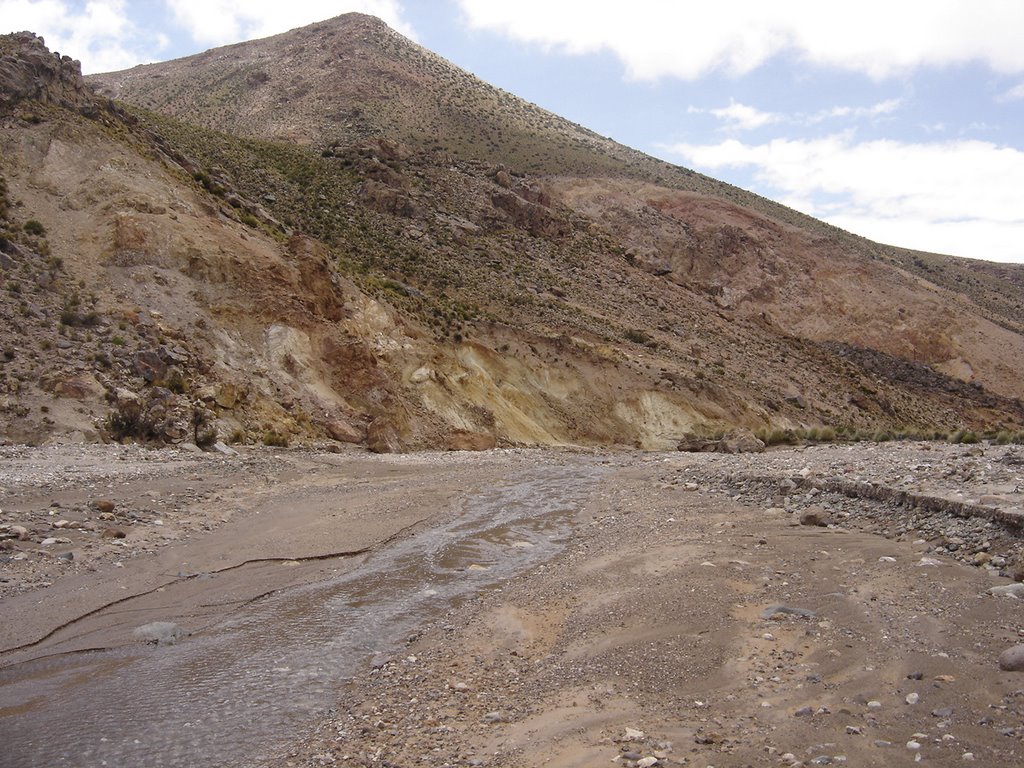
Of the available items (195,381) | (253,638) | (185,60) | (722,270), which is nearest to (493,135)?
(722,270)

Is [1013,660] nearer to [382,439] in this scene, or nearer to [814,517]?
[814,517]

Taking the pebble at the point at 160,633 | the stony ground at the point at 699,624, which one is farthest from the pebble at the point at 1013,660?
the pebble at the point at 160,633

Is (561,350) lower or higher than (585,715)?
higher

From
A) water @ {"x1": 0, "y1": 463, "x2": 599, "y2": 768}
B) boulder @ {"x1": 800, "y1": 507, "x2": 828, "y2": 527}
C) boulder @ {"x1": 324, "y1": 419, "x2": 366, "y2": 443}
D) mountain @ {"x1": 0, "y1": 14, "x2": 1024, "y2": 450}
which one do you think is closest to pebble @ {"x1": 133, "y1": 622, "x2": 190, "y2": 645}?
water @ {"x1": 0, "y1": 463, "x2": 599, "y2": 768}

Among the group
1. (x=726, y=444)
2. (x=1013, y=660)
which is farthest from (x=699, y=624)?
(x=726, y=444)

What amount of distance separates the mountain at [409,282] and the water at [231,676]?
426 inches

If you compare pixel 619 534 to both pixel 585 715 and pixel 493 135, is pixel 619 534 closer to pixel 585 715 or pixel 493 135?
pixel 585 715

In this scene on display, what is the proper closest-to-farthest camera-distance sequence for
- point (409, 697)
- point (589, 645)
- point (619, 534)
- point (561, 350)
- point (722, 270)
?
point (409, 697)
point (589, 645)
point (619, 534)
point (561, 350)
point (722, 270)

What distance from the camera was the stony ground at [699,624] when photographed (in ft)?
18.4

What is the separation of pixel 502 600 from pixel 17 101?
1081 inches

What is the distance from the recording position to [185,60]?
284 feet

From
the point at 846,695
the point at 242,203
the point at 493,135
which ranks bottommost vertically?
the point at 846,695

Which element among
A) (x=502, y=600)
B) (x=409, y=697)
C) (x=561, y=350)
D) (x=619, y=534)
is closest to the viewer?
(x=409, y=697)

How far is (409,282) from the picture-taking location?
1510 inches
